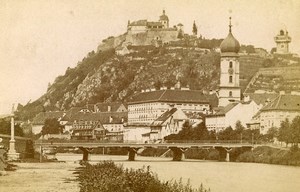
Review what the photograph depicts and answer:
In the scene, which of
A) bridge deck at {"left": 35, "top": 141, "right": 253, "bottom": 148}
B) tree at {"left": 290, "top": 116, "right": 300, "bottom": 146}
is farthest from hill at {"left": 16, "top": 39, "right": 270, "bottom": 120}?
tree at {"left": 290, "top": 116, "right": 300, "bottom": 146}

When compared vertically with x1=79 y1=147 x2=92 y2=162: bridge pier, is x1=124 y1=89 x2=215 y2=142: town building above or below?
above

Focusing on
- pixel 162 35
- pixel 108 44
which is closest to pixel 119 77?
pixel 108 44

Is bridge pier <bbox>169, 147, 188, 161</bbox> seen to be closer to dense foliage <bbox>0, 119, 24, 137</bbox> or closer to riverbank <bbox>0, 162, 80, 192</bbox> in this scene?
riverbank <bbox>0, 162, 80, 192</bbox>

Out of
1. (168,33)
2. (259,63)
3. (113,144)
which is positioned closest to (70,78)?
(113,144)

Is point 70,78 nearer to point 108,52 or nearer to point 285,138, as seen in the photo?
point 285,138

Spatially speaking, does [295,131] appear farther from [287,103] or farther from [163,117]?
[163,117]

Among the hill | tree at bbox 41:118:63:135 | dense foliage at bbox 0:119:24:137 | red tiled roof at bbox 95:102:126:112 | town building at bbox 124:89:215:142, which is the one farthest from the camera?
town building at bbox 124:89:215:142
